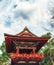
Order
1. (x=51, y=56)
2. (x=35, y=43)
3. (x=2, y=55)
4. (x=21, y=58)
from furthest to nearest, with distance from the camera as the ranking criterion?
(x=2, y=55)
(x=51, y=56)
(x=35, y=43)
(x=21, y=58)

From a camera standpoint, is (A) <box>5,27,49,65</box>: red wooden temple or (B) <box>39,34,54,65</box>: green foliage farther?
(B) <box>39,34,54,65</box>: green foliage

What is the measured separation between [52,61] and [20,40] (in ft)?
79.3

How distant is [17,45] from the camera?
2516 centimetres

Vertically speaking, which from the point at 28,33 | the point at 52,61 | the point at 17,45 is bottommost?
the point at 52,61

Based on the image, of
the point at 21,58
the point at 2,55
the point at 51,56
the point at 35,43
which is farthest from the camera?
the point at 2,55

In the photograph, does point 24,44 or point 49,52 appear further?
point 49,52

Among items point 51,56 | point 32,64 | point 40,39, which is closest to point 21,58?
point 32,64

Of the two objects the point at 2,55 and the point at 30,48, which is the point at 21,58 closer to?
the point at 30,48

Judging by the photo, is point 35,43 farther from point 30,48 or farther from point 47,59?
point 47,59

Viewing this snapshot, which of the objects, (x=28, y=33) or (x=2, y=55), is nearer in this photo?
(x=28, y=33)

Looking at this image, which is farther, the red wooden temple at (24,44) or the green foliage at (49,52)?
the green foliage at (49,52)

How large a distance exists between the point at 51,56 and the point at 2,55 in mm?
13056

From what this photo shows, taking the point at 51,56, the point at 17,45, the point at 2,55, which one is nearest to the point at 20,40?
the point at 17,45

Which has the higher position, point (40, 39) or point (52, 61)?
point (40, 39)
